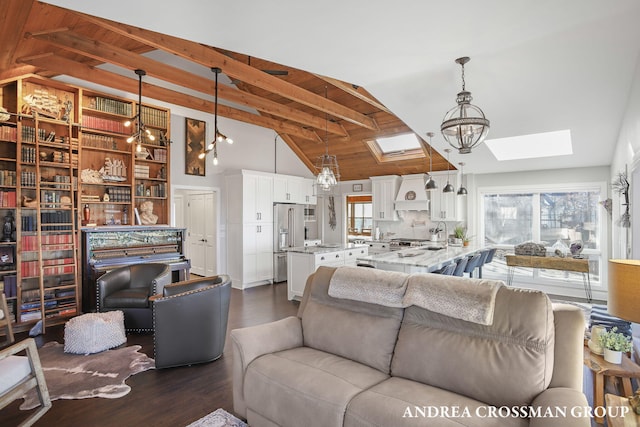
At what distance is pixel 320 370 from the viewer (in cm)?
212

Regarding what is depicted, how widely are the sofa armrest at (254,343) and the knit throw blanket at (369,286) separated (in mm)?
435

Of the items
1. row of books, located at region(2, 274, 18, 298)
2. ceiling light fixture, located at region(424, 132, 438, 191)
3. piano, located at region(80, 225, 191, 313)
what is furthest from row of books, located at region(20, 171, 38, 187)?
ceiling light fixture, located at region(424, 132, 438, 191)

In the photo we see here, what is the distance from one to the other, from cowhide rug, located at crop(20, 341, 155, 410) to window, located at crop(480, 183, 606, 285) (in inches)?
262

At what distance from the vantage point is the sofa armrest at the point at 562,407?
4.63 ft

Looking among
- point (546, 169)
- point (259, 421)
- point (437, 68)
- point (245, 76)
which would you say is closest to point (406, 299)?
point (259, 421)

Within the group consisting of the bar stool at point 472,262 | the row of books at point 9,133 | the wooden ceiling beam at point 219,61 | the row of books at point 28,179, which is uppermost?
the wooden ceiling beam at point 219,61

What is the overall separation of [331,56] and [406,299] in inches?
90.1

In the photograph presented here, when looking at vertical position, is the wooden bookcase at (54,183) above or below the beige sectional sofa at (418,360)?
above

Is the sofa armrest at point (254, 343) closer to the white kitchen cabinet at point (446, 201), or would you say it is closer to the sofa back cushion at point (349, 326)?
the sofa back cushion at point (349, 326)

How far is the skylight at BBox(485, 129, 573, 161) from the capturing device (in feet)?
18.5

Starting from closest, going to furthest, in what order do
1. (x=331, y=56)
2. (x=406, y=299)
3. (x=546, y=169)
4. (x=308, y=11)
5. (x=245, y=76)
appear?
(x=406, y=299), (x=308, y=11), (x=331, y=56), (x=245, y=76), (x=546, y=169)

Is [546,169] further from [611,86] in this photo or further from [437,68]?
[437,68]

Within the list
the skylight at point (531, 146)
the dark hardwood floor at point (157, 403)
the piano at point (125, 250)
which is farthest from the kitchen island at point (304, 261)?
the skylight at point (531, 146)

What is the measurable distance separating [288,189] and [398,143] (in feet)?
8.94
